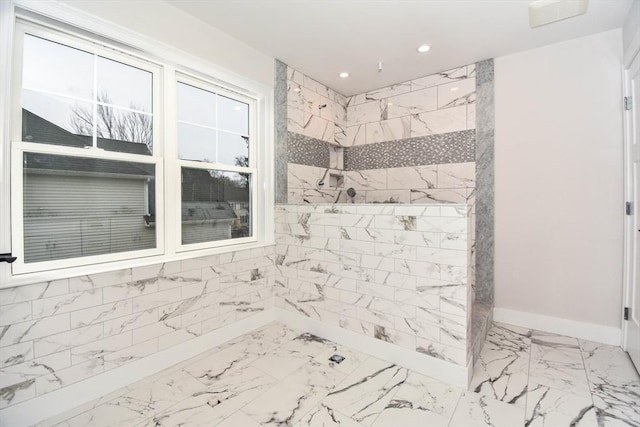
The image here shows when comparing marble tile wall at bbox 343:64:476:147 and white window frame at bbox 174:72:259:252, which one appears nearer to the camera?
white window frame at bbox 174:72:259:252

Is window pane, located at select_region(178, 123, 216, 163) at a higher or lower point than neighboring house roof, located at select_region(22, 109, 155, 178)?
higher

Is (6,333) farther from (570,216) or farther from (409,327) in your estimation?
(570,216)

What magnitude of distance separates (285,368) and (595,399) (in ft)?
6.41

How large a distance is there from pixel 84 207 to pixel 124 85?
893mm

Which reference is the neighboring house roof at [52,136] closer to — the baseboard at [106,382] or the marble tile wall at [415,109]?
the baseboard at [106,382]

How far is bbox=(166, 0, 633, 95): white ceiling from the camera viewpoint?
2068 mm

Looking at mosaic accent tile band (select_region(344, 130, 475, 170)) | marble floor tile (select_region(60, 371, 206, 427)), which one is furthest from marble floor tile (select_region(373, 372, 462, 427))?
mosaic accent tile band (select_region(344, 130, 475, 170))

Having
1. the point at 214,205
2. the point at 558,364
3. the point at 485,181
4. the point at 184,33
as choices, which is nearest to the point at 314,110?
the point at 184,33

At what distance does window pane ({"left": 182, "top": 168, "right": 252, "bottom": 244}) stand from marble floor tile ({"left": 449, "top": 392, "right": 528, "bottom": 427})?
214cm

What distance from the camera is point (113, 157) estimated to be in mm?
1872

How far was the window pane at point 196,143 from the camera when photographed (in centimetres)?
227

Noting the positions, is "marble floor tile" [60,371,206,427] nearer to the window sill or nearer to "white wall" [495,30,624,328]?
the window sill

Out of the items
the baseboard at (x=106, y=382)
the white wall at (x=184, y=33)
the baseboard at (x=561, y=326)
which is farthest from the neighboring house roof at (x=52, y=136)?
the baseboard at (x=561, y=326)

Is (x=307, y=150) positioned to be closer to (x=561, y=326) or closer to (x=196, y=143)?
(x=196, y=143)
